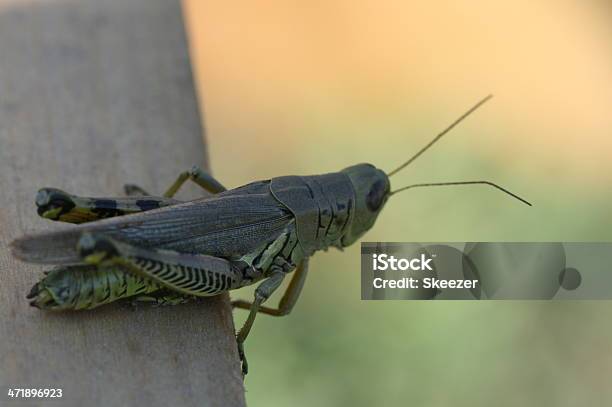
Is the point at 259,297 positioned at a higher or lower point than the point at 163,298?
lower

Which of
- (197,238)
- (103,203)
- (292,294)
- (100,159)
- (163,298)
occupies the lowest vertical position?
(292,294)

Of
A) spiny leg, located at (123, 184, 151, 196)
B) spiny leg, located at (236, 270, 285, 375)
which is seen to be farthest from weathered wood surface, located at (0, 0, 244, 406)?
spiny leg, located at (236, 270, 285, 375)

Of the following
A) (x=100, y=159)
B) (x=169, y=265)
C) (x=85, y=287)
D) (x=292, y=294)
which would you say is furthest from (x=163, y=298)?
(x=292, y=294)

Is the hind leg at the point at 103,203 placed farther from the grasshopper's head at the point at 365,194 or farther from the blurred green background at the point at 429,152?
the blurred green background at the point at 429,152

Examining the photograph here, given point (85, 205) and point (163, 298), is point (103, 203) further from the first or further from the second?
point (163, 298)

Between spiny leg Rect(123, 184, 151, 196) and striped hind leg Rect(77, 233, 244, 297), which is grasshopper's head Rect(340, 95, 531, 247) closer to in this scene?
striped hind leg Rect(77, 233, 244, 297)

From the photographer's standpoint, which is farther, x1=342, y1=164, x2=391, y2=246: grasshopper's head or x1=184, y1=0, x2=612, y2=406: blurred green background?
x1=184, y1=0, x2=612, y2=406: blurred green background
